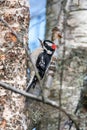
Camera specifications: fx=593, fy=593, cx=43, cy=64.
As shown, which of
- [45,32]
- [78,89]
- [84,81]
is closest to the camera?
[84,81]

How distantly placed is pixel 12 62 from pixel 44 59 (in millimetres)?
956

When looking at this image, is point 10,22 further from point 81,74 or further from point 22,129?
point 81,74

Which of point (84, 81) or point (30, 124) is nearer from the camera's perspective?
point (84, 81)

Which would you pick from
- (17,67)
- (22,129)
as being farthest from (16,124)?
(17,67)

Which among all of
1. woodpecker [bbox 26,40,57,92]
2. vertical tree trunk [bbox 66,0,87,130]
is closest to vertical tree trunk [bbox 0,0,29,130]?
woodpecker [bbox 26,40,57,92]

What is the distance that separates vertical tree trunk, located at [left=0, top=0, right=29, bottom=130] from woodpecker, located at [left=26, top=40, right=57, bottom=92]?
708 mm

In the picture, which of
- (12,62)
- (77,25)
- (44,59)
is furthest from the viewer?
(77,25)

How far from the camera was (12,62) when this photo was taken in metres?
3.38

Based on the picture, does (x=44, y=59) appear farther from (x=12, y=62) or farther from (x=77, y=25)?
(x=12, y=62)

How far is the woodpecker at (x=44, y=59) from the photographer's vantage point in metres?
4.19

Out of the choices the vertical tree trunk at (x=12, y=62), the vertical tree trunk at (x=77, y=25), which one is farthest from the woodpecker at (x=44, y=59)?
the vertical tree trunk at (x=12, y=62)

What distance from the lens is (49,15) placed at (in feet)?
16.8

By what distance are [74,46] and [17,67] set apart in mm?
1479

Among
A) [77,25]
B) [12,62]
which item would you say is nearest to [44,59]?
[77,25]
